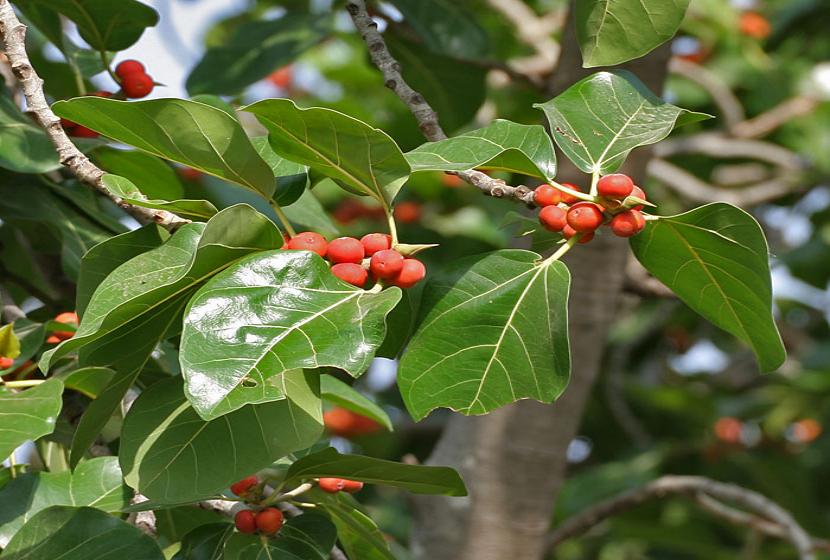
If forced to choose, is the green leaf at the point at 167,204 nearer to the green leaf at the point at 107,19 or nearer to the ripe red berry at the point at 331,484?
the ripe red berry at the point at 331,484

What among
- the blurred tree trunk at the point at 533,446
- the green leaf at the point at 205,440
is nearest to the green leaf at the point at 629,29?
the green leaf at the point at 205,440

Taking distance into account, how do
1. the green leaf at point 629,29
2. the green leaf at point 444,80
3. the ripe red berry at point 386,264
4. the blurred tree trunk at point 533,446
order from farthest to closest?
the green leaf at point 444,80, the blurred tree trunk at point 533,446, the green leaf at point 629,29, the ripe red berry at point 386,264

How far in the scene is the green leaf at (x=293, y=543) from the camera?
1.03 meters

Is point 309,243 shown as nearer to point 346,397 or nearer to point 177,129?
point 177,129

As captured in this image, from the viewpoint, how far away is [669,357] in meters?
4.30

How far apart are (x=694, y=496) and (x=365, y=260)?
1296 millimetres

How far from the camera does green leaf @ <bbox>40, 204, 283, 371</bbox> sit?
871mm

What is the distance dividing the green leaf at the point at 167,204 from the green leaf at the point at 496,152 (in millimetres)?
193

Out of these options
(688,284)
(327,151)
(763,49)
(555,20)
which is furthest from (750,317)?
(763,49)

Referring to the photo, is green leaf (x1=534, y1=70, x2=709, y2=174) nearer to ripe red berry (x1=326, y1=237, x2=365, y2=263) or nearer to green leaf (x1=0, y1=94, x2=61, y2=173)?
ripe red berry (x1=326, y1=237, x2=365, y2=263)

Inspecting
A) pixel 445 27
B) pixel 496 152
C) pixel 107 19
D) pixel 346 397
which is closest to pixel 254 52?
pixel 445 27

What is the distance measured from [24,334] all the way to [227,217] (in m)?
0.46

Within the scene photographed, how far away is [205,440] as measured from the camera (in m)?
0.97

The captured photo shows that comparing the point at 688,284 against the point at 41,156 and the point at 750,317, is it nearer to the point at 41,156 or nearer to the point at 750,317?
the point at 750,317
